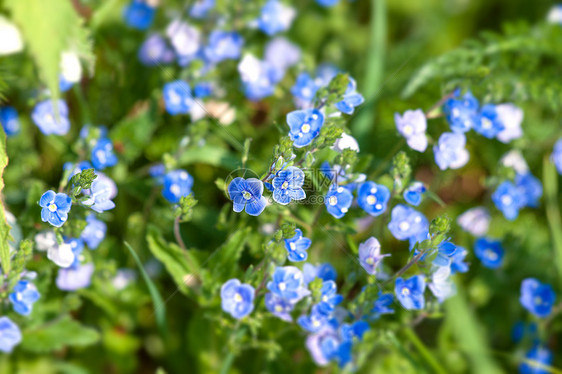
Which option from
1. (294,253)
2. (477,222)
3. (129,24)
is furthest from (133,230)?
(477,222)

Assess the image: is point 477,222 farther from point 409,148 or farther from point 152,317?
point 152,317

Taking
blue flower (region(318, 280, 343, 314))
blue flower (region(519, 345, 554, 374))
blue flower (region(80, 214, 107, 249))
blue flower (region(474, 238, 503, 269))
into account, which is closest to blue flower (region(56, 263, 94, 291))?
blue flower (region(80, 214, 107, 249))

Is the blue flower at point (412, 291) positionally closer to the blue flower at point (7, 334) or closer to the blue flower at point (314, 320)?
the blue flower at point (314, 320)

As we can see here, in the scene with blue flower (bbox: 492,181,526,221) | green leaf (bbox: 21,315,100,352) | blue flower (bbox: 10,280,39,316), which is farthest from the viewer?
blue flower (bbox: 492,181,526,221)

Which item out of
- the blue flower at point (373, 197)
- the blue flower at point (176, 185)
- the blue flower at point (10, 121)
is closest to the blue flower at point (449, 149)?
the blue flower at point (373, 197)

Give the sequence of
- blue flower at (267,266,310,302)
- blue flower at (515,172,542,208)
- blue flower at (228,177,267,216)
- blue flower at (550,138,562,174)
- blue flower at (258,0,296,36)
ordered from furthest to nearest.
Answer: blue flower at (258,0,296,36)
blue flower at (515,172,542,208)
blue flower at (550,138,562,174)
blue flower at (267,266,310,302)
blue flower at (228,177,267,216)

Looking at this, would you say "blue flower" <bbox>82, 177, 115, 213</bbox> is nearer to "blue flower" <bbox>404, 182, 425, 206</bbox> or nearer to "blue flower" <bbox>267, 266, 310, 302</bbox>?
"blue flower" <bbox>267, 266, 310, 302</bbox>

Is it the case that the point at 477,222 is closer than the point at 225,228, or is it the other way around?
the point at 225,228
